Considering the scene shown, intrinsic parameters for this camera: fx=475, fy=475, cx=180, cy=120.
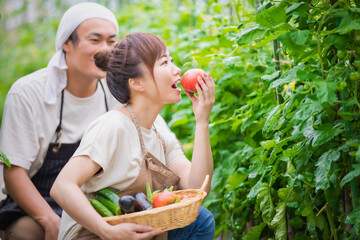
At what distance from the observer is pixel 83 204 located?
6.70 feet

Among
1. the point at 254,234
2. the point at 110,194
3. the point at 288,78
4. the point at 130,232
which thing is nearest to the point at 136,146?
the point at 110,194

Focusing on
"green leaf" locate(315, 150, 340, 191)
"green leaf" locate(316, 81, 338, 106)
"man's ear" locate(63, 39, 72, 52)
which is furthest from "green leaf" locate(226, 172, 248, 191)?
"man's ear" locate(63, 39, 72, 52)

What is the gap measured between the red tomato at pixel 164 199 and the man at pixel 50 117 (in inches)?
33.8

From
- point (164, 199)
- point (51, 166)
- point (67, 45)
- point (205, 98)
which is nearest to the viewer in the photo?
point (164, 199)

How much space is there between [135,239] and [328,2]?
1.23m

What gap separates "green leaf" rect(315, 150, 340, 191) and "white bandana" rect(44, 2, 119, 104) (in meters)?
1.76

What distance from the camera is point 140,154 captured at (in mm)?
2338

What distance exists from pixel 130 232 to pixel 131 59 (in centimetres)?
90

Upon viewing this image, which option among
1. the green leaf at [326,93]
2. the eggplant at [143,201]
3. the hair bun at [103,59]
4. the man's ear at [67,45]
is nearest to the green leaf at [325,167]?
the green leaf at [326,93]

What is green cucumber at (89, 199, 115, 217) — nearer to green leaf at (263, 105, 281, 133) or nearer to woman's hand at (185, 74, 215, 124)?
woman's hand at (185, 74, 215, 124)

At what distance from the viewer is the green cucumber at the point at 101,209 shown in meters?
2.12

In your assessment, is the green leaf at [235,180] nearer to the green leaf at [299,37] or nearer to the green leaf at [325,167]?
the green leaf at [325,167]

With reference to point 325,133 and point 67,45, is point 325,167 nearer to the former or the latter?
point 325,133

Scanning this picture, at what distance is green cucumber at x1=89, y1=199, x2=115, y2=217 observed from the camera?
212 cm
